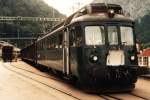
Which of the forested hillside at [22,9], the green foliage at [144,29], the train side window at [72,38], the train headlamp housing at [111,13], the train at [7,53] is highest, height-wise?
the forested hillside at [22,9]

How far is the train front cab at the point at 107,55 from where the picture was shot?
43.2 feet

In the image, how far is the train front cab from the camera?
43.2ft

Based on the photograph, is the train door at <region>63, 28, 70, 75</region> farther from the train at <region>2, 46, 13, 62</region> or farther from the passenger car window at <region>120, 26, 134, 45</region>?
the train at <region>2, 46, 13, 62</region>

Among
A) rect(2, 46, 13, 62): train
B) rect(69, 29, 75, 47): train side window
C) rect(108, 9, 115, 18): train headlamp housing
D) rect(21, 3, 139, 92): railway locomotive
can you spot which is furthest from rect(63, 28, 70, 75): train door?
rect(2, 46, 13, 62): train

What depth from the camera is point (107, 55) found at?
1330cm

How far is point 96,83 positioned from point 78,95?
2.31 feet

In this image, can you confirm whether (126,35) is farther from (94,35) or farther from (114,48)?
(94,35)

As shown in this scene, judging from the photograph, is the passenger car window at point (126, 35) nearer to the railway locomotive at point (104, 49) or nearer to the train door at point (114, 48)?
the railway locomotive at point (104, 49)

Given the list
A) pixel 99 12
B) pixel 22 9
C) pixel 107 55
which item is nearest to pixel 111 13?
pixel 99 12

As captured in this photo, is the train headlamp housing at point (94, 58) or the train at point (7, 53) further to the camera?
the train at point (7, 53)

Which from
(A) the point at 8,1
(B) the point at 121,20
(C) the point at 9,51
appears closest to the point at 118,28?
(B) the point at 121,20

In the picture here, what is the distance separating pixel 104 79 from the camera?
13.2m

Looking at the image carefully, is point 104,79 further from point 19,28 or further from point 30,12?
point 30,12

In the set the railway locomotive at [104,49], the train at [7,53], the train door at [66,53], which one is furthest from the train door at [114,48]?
the train at [7,53]
